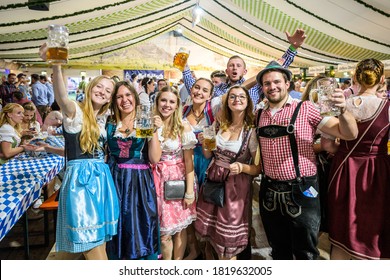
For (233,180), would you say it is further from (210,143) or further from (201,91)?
(201,91)

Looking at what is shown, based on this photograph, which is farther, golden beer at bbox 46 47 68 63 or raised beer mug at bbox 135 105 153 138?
raised beer mug at bbox 135 105 153 138

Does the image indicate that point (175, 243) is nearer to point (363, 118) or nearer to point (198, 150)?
point (198, 150)

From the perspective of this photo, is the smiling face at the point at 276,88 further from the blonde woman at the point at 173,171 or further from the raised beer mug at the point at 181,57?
the raised beer mug at the point at 181,57

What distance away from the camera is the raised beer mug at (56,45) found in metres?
1.39

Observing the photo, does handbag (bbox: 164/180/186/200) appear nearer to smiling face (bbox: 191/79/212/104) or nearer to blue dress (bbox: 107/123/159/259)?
blue dress (bbox: 107/123/159/259)

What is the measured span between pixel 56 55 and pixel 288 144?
52.2 inches

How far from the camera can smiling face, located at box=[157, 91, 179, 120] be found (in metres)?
2.03

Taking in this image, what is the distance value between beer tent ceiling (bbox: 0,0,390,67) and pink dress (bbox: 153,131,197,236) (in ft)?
A: 11.9

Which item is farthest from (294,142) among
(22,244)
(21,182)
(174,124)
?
(22,244)

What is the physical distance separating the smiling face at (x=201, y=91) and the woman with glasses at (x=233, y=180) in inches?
19.8

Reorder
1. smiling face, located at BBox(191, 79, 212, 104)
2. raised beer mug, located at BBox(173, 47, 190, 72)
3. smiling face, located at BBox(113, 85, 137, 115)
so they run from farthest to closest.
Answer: raised beer mug, located at BBox(173, 47, 190, 72)
smiling face, located at BBox(191, 79, 212, 104)
smiling face, located at BBox(113, 85, 137, 115)

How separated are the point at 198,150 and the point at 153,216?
2.29 feet

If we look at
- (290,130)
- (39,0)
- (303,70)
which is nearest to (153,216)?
(290,130)

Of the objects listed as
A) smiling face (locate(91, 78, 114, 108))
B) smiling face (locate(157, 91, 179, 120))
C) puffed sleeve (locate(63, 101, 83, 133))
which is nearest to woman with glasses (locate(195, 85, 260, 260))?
smiling face (locate(157, 91, 179, 120))
